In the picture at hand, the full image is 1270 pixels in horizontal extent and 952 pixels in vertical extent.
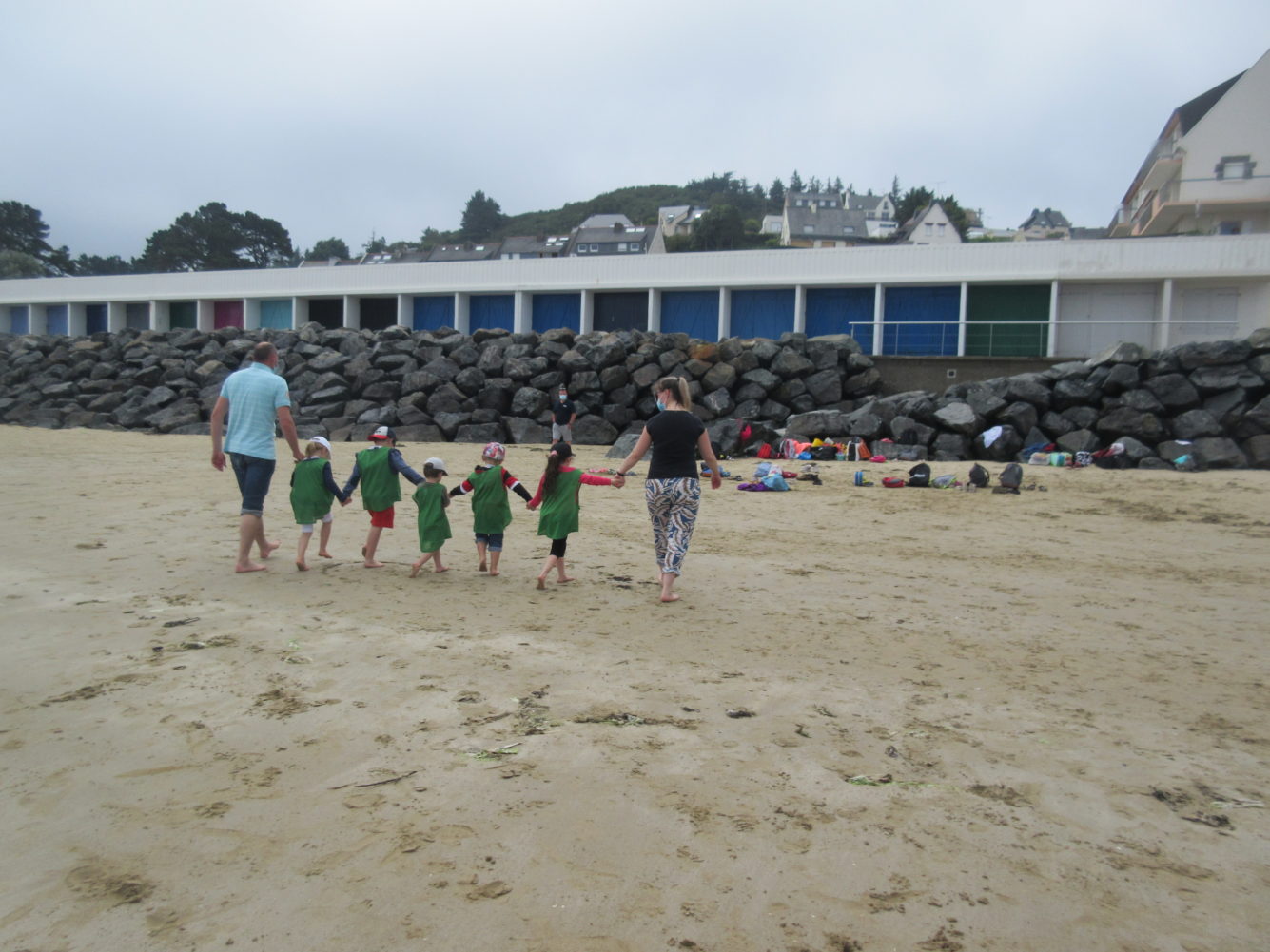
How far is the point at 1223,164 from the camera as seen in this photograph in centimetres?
3741

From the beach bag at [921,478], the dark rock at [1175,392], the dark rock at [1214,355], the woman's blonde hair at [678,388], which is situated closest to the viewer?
the woman's blonde hair at [678,388]

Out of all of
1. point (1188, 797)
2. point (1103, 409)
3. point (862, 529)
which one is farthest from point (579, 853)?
point (1103, 409)

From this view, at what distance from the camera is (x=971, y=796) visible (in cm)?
349

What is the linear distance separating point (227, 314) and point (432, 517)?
34.4 meters

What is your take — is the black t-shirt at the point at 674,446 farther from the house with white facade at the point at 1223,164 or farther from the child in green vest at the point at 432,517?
the house with white facade at the point at 1223,164

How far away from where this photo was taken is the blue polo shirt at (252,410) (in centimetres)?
730

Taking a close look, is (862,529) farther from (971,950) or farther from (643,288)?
(643,288)

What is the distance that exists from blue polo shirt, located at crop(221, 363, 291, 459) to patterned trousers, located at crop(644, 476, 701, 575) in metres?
3.14

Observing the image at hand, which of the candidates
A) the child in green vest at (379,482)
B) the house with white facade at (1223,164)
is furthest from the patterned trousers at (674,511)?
the house with white facade at (1223,164)

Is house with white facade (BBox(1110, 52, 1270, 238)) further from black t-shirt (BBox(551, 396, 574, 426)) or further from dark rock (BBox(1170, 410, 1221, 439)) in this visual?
black t-shirt (BBox(551, 396, 574, 426))

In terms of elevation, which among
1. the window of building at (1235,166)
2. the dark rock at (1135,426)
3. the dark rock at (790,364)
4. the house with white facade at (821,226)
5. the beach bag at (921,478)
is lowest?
the beach bag at (921,478)

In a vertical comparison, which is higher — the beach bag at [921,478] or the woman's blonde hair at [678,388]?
the woman's blonde hair at [678,388]

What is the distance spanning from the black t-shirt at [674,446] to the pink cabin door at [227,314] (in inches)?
1349

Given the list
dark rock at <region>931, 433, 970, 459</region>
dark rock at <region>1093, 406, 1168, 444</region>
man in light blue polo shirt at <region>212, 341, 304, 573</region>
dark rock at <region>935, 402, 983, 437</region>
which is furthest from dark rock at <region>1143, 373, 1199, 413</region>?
man in light blue polo shirt at <region>212, 341, 304, 573</region>
